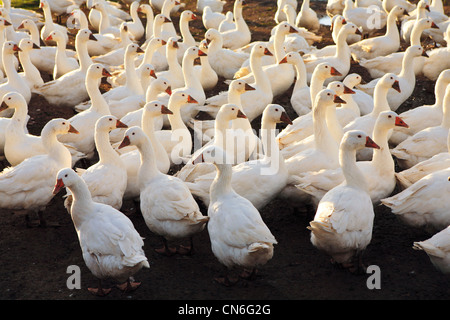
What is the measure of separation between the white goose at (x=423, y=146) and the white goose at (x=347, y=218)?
6.17 ft

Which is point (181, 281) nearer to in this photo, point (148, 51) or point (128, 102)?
point (128, 102)

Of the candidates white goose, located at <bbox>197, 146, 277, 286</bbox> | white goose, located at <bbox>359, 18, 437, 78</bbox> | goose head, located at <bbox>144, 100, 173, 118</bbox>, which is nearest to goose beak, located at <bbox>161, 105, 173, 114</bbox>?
goose head, located at <bbox>144, 100, 173, 118</bbox>

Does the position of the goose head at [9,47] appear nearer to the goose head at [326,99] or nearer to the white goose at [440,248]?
the goose head at [326,99]

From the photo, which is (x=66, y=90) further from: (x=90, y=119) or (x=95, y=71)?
(x=90, y=119)

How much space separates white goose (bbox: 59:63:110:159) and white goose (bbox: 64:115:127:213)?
4.79 ft

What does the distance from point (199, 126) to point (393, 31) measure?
5786 millimetres

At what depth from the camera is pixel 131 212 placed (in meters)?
9.03

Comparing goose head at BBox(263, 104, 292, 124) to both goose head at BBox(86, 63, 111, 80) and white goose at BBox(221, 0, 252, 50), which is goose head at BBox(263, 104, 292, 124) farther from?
white goose at BBox(221, 0, 252, 50)

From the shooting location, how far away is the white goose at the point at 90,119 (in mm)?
10047

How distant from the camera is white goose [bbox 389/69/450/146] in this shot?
33.0ft

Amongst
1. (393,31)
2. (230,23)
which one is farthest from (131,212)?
(230,23)

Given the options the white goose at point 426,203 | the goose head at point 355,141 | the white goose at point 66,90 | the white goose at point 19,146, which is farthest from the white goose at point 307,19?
the white goose at point 426,203

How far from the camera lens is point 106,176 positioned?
822 cm

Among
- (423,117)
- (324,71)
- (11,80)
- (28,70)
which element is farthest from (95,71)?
(423,117)
